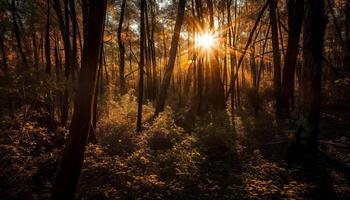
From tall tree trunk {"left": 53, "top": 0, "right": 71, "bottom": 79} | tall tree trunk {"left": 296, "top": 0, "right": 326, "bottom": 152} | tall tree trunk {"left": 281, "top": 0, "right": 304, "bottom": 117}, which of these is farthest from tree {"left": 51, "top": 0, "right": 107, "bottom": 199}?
tall tree trunk {"left": 281, "top": 0, "right": 304, "bottom": 117}

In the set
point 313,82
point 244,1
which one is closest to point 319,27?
point 313,82

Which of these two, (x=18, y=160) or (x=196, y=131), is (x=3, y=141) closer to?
Result: (x=18, y=160)

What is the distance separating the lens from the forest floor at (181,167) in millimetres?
5660

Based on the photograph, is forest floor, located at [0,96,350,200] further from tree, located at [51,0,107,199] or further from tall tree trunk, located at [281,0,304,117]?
tall tree trunk, located at [281,0,304,117]

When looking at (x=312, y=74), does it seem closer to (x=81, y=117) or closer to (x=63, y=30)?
(x=81, y=117)

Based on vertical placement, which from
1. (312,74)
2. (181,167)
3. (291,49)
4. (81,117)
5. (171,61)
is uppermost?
(291,49)

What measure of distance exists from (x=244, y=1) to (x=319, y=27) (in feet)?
54.8

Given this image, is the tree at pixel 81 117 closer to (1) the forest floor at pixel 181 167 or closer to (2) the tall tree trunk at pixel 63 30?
(1) the forest floor at pixel 181 167

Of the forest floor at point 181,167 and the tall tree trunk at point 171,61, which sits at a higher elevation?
the tall tree trunk at point 171,61

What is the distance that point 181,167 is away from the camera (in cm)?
681

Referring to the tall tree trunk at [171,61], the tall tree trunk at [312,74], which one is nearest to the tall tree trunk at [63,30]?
the tall tree trunk at [171,61]

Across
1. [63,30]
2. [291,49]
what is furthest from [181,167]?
[291,49]

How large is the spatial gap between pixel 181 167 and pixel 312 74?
4361 mm

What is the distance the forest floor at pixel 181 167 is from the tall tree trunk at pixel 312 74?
67 centimetres
